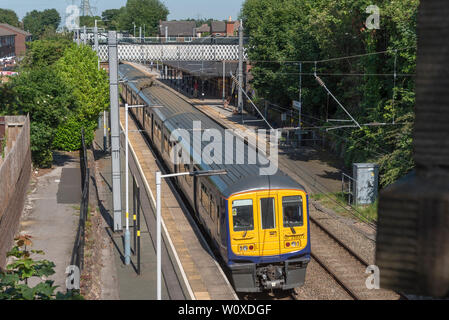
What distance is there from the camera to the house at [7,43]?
89.1 m

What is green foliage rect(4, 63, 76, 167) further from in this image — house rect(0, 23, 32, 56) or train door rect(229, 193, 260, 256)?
house rect(0, 23, 32, 56)

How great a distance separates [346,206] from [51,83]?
14.0 m

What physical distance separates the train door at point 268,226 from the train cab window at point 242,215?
0.67 feet

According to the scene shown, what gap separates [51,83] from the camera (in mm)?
25359

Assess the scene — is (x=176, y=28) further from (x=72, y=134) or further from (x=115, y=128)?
(x=115, y=128)

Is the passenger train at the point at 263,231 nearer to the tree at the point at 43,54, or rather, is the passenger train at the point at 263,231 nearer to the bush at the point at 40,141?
the bush at the point at 40,141

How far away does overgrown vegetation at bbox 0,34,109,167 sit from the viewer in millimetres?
25141

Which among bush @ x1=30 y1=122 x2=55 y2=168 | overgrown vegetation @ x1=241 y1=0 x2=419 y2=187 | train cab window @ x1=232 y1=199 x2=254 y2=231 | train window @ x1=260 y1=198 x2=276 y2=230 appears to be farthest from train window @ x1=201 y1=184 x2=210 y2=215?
bush @ x1=30 y1=122 x2=55 y2=168

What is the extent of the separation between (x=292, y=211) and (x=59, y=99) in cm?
1547

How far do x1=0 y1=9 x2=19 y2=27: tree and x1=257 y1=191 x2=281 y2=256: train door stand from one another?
459ft

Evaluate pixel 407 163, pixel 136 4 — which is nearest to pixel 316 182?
pixel 407 163

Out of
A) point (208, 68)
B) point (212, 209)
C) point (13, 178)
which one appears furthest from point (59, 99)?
point (208, 68)

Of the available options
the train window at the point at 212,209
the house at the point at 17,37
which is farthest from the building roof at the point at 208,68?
the house at the point at 17,37
